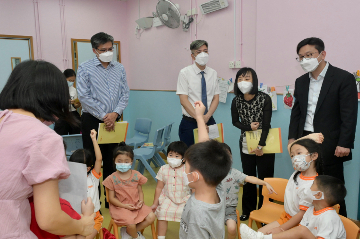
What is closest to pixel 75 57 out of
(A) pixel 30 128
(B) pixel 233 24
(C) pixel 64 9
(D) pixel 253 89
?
(C) pixel 64 9

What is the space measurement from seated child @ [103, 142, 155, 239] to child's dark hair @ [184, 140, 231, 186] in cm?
108

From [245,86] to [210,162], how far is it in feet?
4.77

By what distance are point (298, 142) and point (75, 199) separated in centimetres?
151

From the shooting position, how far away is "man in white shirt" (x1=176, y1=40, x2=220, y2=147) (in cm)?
284

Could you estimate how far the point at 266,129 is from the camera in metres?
2.57

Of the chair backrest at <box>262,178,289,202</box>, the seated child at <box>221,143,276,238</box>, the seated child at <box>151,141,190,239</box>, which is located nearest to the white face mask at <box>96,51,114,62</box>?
the seated child at <box>151,141,190,239</box>

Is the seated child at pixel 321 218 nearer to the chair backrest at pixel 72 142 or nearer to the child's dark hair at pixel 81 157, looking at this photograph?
the child's dark hair at pixel 81 157

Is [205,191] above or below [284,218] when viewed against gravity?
above

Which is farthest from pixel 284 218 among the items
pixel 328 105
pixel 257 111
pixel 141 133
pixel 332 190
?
pixel 141 133

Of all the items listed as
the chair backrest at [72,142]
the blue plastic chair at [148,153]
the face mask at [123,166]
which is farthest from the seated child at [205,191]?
the chair backrest at [72,142]

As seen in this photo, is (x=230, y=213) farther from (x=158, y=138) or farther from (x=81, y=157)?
(x=158, y=138)

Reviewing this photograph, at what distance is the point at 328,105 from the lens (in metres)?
2.14

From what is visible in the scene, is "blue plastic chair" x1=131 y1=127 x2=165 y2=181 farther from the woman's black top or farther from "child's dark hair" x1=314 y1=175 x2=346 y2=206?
"child's dark hair" x1=314 y1=175 x2=346 y2=206

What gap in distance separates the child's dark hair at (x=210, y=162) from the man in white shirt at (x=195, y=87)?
1481mm
